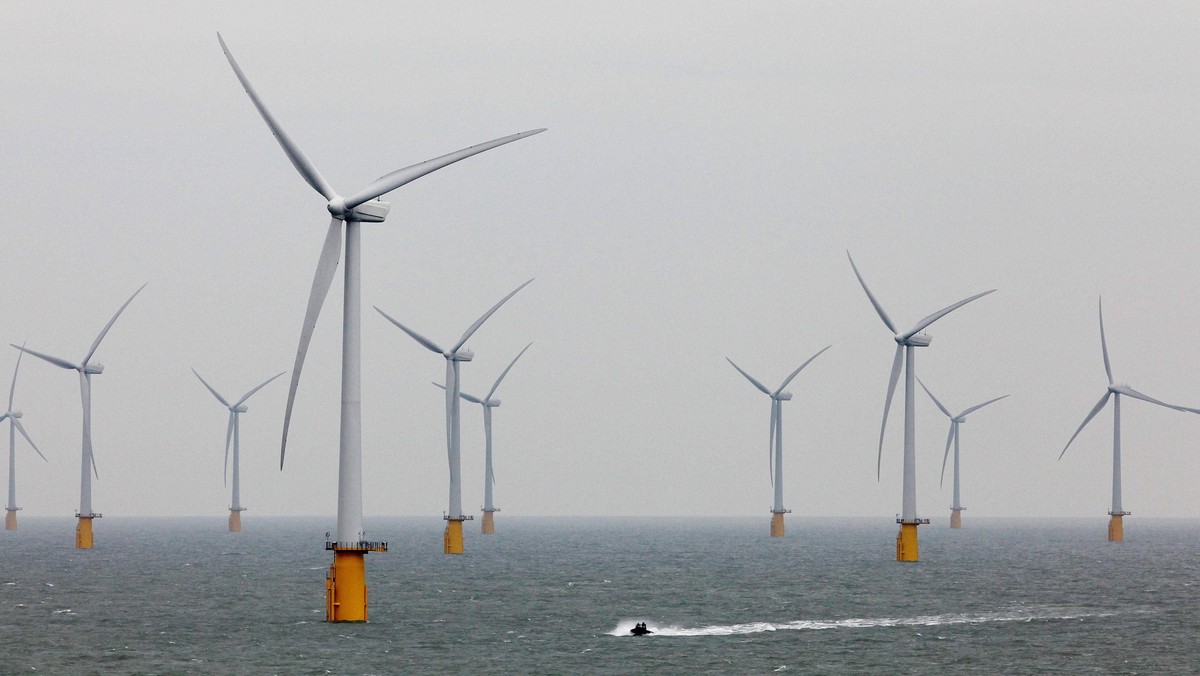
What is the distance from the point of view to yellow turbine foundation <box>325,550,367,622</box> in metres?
80.6

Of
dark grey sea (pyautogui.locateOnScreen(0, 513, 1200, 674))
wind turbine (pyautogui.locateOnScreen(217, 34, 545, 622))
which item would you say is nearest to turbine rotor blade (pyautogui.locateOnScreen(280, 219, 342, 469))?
wind turbine (pyautogui.locateOnScreen(217, 34, 545, 622))

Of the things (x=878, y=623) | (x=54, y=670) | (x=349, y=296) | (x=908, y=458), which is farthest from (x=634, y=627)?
(x=908, y=458)

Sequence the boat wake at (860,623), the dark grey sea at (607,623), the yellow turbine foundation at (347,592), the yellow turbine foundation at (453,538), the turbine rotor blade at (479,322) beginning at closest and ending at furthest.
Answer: the dark grey sea at (607,623) → the yellow turbine foundation at (347,592) → the boat wake at (860,623) → the turbine rotor blade at (479,322) → the yellow turbine foundation at (453,538)

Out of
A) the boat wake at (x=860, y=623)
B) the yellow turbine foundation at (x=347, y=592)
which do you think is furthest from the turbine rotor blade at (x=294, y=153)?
the boat wake at (x=860, y=623)

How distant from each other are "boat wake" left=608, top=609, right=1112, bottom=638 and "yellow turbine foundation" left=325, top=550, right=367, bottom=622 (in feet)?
56.4

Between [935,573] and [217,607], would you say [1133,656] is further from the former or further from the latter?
[935,573]

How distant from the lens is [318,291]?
8069 centimetres

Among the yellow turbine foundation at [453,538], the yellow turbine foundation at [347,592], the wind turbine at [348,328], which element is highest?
the wind turbine at [348,328]

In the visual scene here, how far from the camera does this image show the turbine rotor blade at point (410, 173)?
3209 inches

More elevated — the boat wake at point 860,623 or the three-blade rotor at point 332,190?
the three-blade rotor at point 332,190

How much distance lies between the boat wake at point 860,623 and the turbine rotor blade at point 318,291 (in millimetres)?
27292

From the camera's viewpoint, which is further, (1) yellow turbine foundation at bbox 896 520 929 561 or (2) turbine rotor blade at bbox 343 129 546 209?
(1) yellow turbine foundation at bbox 896 520 929 561

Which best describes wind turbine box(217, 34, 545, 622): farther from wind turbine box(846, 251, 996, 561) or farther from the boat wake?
wind turbine box(846, 251, 996, 561)

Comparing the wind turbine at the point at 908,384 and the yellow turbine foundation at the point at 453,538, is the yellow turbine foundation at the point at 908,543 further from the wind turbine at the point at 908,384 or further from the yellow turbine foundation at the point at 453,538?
the yellow turbine foundation at the point at 453,538
